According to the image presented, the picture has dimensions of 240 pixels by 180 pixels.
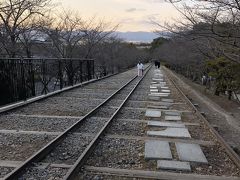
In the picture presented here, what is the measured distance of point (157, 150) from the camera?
6977mm

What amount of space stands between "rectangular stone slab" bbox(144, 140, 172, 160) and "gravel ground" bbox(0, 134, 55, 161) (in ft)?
7.01

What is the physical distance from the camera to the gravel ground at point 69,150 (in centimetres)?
612

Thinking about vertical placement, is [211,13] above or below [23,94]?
above

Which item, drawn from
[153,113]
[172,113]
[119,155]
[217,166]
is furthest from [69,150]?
[172,113]

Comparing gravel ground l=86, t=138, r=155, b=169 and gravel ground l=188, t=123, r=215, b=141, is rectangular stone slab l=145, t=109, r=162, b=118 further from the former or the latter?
gravel ground l=86, t=138, r=155, b=169

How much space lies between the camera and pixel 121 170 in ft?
18.9

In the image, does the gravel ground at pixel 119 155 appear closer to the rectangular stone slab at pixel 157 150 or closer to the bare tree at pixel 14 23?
the rectangular stone slab at pixel 157 150

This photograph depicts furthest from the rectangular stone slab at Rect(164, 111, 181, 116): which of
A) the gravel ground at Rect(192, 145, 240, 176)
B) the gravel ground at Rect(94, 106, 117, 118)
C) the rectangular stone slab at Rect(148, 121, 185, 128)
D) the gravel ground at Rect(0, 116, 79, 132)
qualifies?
the gravel ground at Rect(192, 145, 240, 176)

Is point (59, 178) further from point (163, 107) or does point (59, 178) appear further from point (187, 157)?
point (163, 107)

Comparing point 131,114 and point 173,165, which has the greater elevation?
point 173,165

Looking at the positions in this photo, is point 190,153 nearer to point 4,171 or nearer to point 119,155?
point 119,155

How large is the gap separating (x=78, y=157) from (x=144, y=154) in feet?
4.17

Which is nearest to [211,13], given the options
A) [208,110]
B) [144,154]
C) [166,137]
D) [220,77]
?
[166,137]

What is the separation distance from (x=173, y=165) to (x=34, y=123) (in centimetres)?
465
